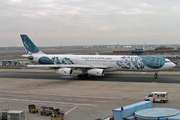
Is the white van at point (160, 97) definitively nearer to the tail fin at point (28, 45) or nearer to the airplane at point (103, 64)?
the airplane at point (103, 64)

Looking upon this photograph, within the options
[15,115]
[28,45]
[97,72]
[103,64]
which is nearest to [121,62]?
[103,64]

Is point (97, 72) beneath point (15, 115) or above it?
above

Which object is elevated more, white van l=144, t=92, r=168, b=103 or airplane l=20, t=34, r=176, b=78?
airplane l=20, t=34, r=176, b=78

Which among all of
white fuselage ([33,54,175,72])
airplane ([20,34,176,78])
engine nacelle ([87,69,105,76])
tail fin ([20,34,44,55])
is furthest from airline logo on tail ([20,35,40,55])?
engine nacelle ([87,69,105,76])

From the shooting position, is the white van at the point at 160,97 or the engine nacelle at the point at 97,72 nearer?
the white van at the point at 160,97

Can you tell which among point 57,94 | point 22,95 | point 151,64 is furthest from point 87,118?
point 151,64

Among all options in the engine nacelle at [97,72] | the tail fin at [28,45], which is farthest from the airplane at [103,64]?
the tail fin at [28,45]

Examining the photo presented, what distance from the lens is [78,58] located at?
146 ft

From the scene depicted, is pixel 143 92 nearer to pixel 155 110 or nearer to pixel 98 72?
pixel 98 72

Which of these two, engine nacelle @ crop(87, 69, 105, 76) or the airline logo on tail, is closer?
engine nacelle @ crop(87, 69, 105, 76)

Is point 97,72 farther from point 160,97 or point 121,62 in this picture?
point 160,97

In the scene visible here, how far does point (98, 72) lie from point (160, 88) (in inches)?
488

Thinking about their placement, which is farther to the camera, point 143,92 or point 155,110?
point 143,92

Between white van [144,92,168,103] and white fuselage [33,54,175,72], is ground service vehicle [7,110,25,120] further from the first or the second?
white fuselage [33,54,175,72]
